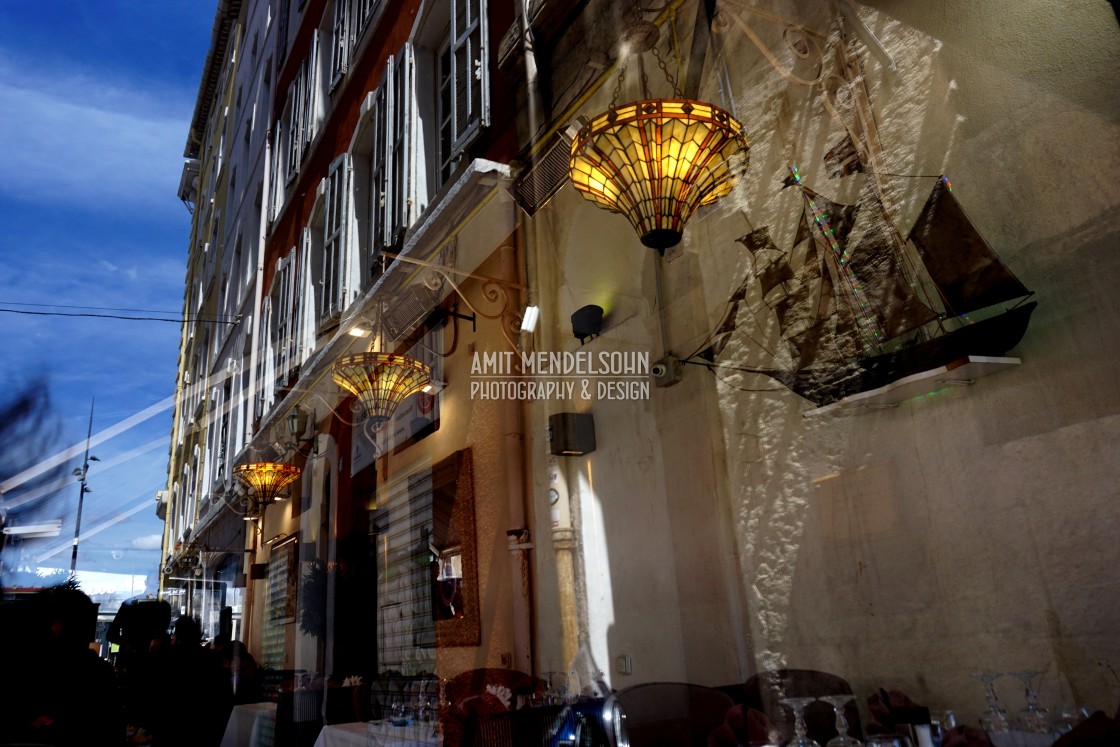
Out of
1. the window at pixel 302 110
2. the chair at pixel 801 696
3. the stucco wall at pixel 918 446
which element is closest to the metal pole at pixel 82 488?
the stucco wall at pixel 918 446

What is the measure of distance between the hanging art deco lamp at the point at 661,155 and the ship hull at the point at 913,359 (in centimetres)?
88

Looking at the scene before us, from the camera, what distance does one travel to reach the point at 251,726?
616 centimetres

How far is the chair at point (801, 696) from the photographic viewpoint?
2809 mm

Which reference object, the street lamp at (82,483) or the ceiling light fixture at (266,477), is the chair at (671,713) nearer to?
the street lamp at (82,483)

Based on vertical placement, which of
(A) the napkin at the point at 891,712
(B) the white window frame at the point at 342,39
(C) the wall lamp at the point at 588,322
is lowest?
(A) the napkin at the point at 891,712

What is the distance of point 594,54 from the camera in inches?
197

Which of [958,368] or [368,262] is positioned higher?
[368,262]

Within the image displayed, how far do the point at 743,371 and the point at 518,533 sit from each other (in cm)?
216

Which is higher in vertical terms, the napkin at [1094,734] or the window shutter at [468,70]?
the window shutter at [468,70]

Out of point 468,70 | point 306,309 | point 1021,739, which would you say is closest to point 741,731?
point 1021,739

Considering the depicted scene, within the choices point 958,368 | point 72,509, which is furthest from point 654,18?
point 72,509

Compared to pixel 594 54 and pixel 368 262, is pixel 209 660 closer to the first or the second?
pixel 368 262

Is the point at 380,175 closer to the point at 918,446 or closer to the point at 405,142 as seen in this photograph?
the point at 405,142

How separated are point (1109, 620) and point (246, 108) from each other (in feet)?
64.2
